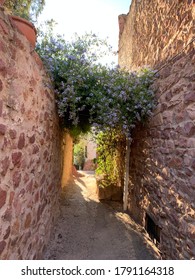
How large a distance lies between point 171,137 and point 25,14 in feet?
9.12

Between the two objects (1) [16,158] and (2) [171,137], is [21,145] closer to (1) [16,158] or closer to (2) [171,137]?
(1) [16,158]

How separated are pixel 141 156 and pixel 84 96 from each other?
1464 millimetres

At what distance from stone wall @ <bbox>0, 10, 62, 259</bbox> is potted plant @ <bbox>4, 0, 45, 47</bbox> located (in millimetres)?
138

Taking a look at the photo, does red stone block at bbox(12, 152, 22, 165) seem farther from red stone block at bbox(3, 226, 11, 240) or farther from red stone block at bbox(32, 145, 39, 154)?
red stone block at bbox(3, 226, 11, 240)

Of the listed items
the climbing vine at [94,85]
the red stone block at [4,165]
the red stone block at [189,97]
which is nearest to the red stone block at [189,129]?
the red stone block at [189,97]

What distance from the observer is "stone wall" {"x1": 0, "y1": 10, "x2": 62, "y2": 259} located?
1.54 m

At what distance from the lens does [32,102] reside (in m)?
2.10

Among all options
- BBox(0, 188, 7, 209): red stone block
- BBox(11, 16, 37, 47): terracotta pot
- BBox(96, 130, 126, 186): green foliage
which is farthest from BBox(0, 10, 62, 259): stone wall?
BBox(96, 130, 126, 186): green foliage

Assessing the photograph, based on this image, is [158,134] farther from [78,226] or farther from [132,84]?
[78,226]

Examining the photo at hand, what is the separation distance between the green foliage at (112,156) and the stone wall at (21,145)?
112 inches

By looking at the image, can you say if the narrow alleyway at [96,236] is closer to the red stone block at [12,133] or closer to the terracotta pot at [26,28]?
the red stone block at [12,133]

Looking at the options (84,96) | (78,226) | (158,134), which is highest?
(84,96)
